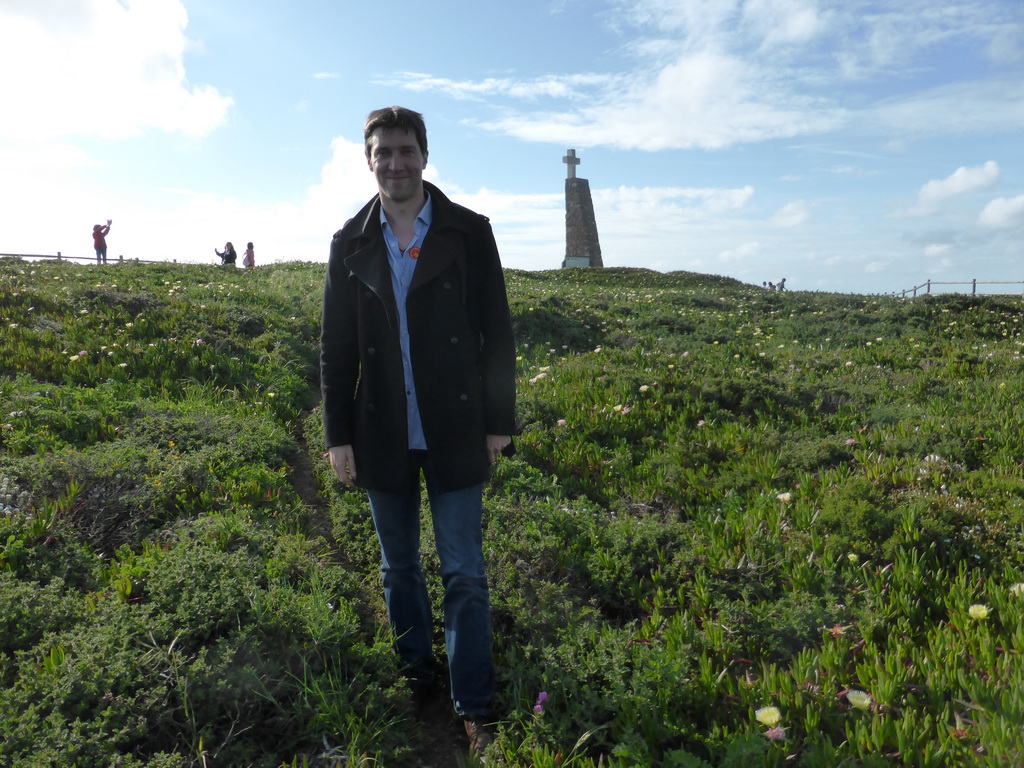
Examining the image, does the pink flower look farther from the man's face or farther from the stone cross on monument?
the stone cross on monument

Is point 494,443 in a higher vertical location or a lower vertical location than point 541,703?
higher

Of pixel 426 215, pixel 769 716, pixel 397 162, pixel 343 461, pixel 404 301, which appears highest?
pixel 397 162

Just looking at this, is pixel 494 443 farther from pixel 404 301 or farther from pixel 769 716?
pixel 769 716

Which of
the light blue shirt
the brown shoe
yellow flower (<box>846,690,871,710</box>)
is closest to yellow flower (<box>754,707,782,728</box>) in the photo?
yellow flower (<box>846,690,871,710</box>)

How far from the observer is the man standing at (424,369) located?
2.73 metres

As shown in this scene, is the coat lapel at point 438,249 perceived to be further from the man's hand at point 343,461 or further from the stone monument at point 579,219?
the stone monument at point 579,219

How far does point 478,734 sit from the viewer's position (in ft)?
8.89

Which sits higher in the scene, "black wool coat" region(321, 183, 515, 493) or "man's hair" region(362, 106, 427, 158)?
"man's hair" region(362, 106, 427, 158)

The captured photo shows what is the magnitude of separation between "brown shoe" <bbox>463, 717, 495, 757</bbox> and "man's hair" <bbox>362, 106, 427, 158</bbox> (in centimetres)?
239

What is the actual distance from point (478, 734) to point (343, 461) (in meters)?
1.28

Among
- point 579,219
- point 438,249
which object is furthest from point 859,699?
point 579,219

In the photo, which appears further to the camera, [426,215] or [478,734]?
[426,215]

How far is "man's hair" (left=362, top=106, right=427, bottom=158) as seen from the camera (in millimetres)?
2650

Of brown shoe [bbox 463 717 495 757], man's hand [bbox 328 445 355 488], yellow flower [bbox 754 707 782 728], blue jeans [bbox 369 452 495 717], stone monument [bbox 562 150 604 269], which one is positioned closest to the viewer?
yellow flower [bbox 754 707 782 728]
